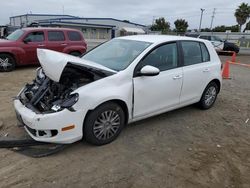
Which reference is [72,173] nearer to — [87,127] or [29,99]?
[87,127]

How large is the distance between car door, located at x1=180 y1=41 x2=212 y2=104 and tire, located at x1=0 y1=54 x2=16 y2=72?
731 centimetres

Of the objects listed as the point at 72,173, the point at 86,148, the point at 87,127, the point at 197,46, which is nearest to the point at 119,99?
the point at 87,127

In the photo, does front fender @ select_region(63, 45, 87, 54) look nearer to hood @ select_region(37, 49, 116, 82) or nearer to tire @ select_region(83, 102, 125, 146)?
hood @ select_region(37, 49, 116, 82)

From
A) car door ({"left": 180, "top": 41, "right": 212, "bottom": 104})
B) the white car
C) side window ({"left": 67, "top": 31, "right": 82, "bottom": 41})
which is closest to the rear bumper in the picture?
the white car

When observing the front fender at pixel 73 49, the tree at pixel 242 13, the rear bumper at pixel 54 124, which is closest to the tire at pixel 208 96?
the rear bumper at pixel 54 124

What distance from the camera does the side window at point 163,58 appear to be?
170 inches

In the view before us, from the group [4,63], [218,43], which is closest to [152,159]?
[4,63]

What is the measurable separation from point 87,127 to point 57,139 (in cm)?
45

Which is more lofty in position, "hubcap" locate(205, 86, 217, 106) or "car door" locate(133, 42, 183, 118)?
"car door" locate(133, 42, 183, 118)

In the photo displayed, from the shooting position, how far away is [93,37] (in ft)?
149

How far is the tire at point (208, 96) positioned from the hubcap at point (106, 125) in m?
2.48

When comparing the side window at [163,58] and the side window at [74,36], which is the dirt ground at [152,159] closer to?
the side window at [163,58]

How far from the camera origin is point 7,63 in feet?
31.7

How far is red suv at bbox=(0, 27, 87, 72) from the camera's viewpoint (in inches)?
380
